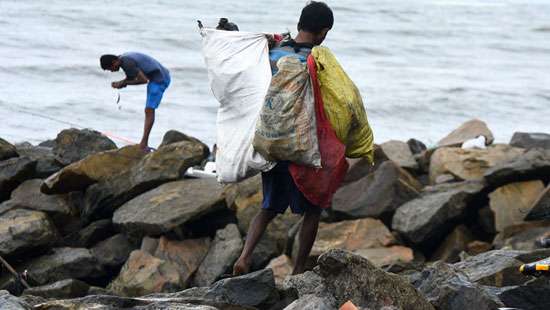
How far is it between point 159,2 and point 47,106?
57.1 feet

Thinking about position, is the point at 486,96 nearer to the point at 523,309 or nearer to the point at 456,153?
the point at 456,153

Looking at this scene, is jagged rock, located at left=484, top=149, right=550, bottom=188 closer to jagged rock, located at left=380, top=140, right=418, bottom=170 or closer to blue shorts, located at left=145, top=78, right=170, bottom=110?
jagged rock, located at left=380, top=140, right=418, bottom=170

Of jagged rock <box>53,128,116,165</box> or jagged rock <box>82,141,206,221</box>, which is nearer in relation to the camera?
jagged rock <box>82,141,206,221</box>

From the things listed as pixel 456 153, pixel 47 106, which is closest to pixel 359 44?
pixel 47 106

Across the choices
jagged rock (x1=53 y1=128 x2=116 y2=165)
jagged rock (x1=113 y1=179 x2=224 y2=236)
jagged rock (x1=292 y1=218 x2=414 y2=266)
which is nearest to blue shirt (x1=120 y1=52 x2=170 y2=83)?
jagged rock (x1=53 y1=128 x2=116 y2=165)

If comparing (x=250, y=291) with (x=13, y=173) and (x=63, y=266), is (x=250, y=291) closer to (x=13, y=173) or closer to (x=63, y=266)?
(x=63, y=266)

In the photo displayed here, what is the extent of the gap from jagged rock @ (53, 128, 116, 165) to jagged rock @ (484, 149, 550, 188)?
3.22 metres

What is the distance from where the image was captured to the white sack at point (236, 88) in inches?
229

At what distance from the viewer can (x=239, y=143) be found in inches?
229

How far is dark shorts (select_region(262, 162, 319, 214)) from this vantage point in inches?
227

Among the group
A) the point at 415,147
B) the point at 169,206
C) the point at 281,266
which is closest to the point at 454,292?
the point at 281,266

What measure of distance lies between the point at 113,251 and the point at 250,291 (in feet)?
11.5

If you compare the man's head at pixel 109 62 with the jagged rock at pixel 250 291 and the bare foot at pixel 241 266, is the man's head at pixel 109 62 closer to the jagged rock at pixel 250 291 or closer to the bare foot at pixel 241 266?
the bare foot at pixel 241 266

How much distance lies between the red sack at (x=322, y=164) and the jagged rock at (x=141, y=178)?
11.4 feet
